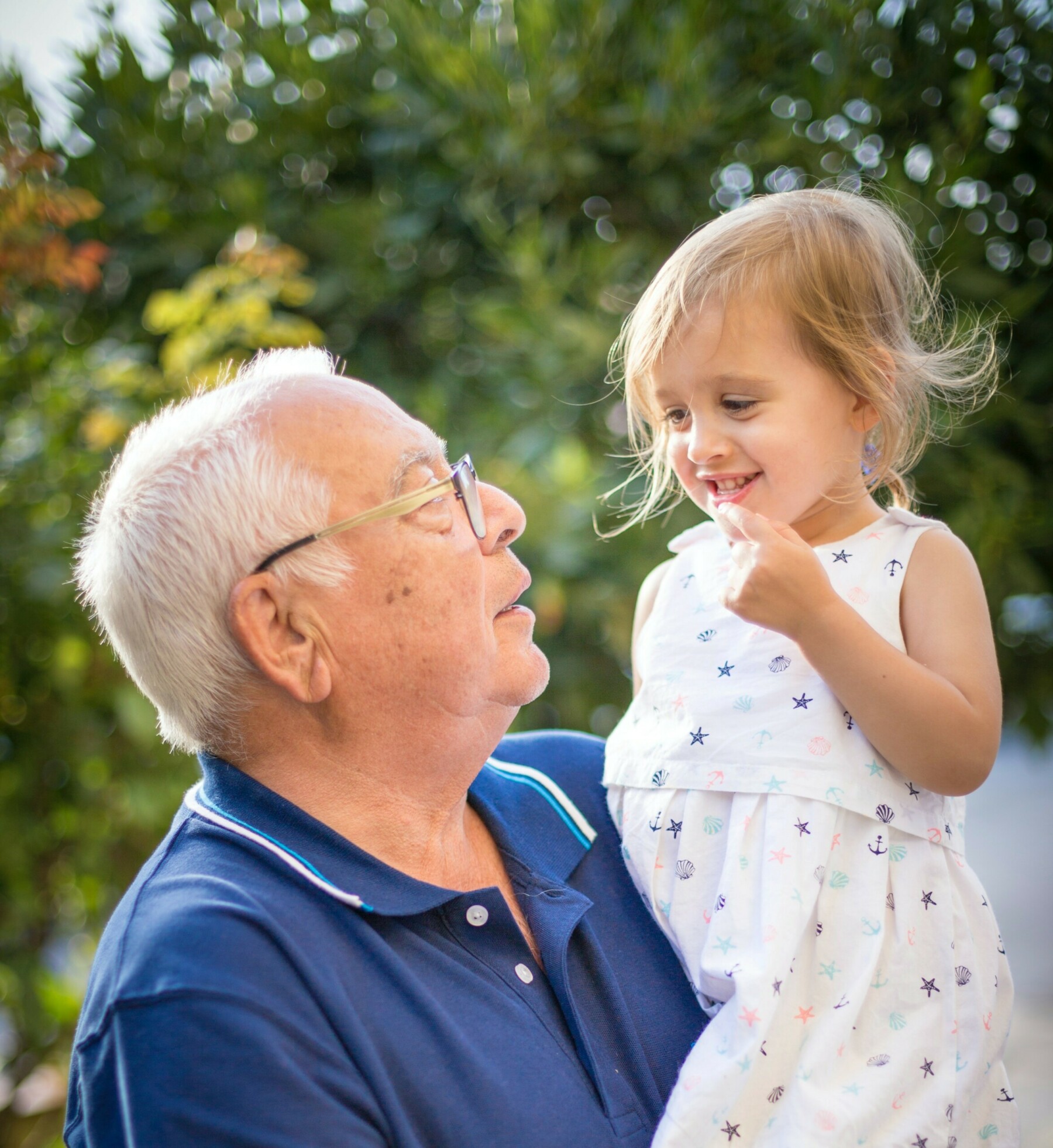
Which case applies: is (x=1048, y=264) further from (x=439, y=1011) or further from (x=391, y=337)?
(x=439, y=1011)

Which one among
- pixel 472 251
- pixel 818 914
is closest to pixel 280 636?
pixel 818 914

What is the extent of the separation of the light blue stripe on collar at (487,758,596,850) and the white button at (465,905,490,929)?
0.99ft

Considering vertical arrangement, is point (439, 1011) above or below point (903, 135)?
below

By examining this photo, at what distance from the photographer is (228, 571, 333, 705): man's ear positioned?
1.37 m

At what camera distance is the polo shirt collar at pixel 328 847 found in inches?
50.7

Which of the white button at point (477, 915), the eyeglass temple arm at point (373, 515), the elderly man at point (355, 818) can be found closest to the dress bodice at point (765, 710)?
the elderly man at point (355, 818)

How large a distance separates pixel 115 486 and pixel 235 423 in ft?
0.69

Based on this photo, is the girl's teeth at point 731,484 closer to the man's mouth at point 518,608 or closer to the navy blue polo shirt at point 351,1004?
the man's mouth at point 518,608

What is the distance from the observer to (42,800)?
2.96 meters

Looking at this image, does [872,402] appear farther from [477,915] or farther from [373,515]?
[477,915]

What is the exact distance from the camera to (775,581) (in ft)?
4.36

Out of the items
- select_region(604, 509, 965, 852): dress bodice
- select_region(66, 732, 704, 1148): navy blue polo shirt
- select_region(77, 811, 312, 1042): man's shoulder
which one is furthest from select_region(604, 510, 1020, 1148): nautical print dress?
select_region(77, 811, 312, 1042): man's shoulder

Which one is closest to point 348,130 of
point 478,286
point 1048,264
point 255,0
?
point 255,0

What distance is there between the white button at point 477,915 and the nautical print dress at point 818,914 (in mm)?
269
